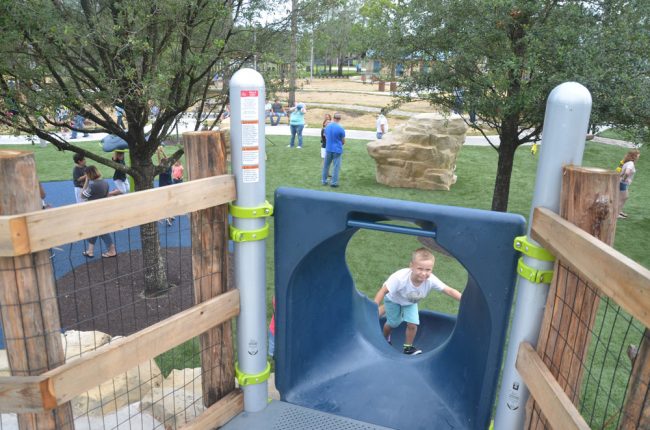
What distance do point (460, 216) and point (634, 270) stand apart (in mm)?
1013

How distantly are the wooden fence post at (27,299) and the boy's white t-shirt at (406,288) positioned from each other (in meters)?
2.75

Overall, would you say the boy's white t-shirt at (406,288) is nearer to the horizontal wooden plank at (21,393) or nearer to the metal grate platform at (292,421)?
the metal grate platform at (292,421)

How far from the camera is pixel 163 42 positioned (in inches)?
201

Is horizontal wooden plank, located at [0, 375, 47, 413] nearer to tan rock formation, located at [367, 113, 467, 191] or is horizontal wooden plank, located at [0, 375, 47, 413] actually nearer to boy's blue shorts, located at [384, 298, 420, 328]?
boy's blue shorts, located at [384, 298, 420, 328]

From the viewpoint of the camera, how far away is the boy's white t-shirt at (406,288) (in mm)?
4250

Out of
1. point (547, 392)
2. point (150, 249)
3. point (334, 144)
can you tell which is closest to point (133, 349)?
point (547, 392)

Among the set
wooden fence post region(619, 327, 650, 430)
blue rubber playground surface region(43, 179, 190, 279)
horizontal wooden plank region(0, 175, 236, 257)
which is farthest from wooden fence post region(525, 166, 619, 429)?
blue rubber playground surface region(43, 179, 190, 279)

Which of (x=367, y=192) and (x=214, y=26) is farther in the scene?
(x=367, y=192)

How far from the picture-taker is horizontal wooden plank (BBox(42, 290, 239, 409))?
2.01 meters

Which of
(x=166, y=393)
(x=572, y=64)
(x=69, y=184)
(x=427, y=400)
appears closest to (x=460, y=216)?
(x=427, y=400)

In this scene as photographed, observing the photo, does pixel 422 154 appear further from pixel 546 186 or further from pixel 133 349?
pixel 133 349

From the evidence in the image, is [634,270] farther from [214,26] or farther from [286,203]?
[214,26]

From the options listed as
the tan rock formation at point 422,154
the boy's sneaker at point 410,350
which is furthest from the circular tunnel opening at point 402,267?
the tan rock formation at point 422,154

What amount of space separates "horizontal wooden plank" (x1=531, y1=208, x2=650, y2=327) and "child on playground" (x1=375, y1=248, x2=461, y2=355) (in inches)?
75.3
